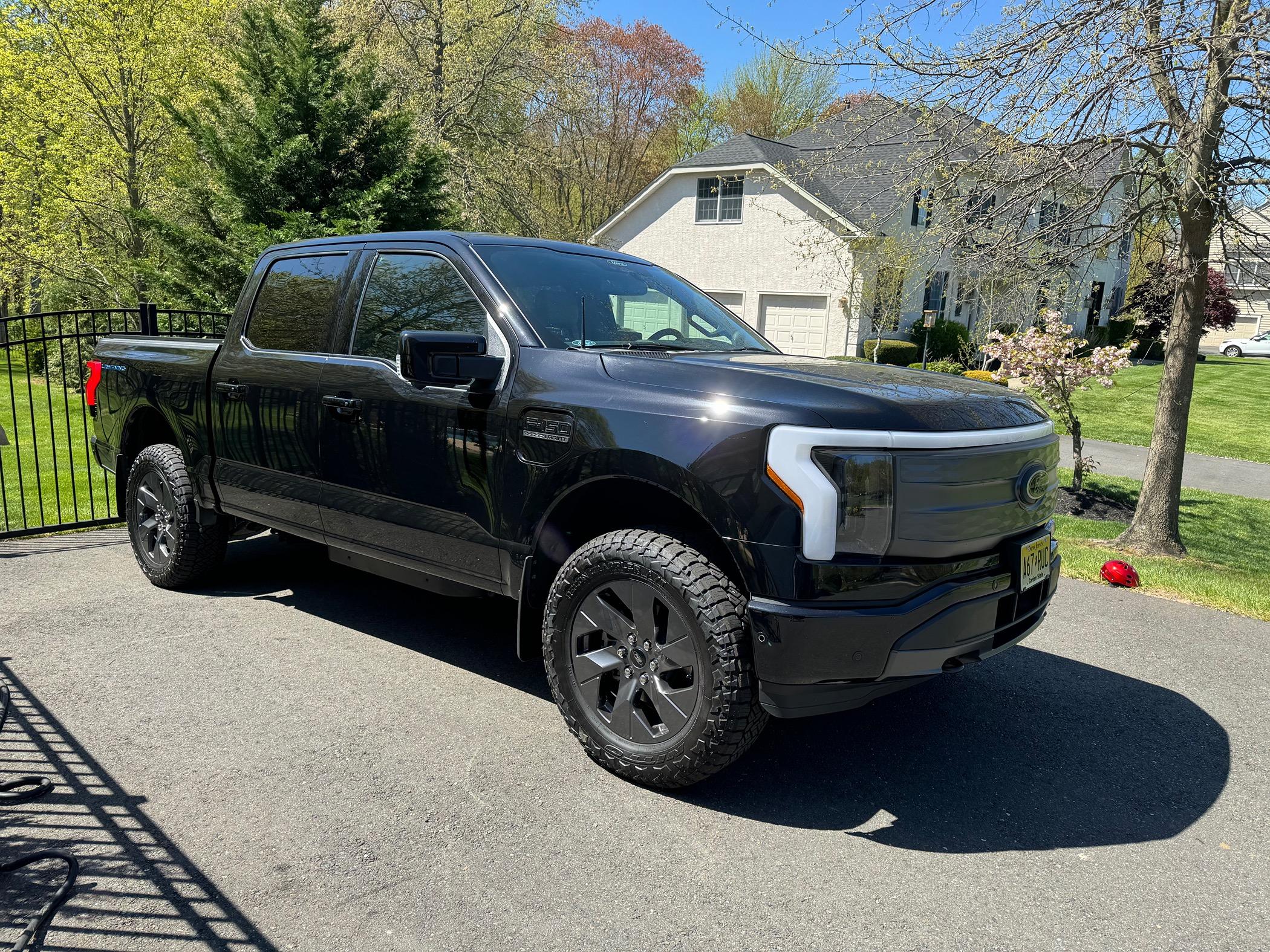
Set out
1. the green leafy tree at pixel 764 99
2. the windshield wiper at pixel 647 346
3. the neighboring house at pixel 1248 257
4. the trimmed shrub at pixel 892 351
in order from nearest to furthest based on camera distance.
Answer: the windshield wiper at pixel 647 346, the neighboring house at pixel 1248 257, the trimmed shrub at pixel 892 351, the green leafy tree at pixel 764 99

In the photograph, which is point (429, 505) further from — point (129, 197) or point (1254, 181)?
point (129, 197)

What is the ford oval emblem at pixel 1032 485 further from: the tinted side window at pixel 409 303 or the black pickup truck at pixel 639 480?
the tinted side window at pixel 409 303

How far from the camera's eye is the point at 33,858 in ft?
9.21

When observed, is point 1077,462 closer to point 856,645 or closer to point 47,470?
point 856,645

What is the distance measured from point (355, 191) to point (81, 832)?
1085 centimetres

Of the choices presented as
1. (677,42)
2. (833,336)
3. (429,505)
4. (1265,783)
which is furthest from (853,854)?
(677,42)

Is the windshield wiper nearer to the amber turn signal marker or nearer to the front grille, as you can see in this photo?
the amber turn signal marker

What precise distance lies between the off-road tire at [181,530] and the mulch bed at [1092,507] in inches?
356

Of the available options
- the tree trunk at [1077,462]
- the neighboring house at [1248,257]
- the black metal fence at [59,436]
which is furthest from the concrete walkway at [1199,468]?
the black metal fence at [59,436]

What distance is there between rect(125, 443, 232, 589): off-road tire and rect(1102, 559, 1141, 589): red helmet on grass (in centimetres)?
586

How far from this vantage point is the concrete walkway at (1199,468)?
13344 millimetres

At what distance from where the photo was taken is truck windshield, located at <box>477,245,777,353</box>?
3.95 metres

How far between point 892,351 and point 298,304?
22763mm

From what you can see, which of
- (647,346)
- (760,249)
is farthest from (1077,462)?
(760,249)
